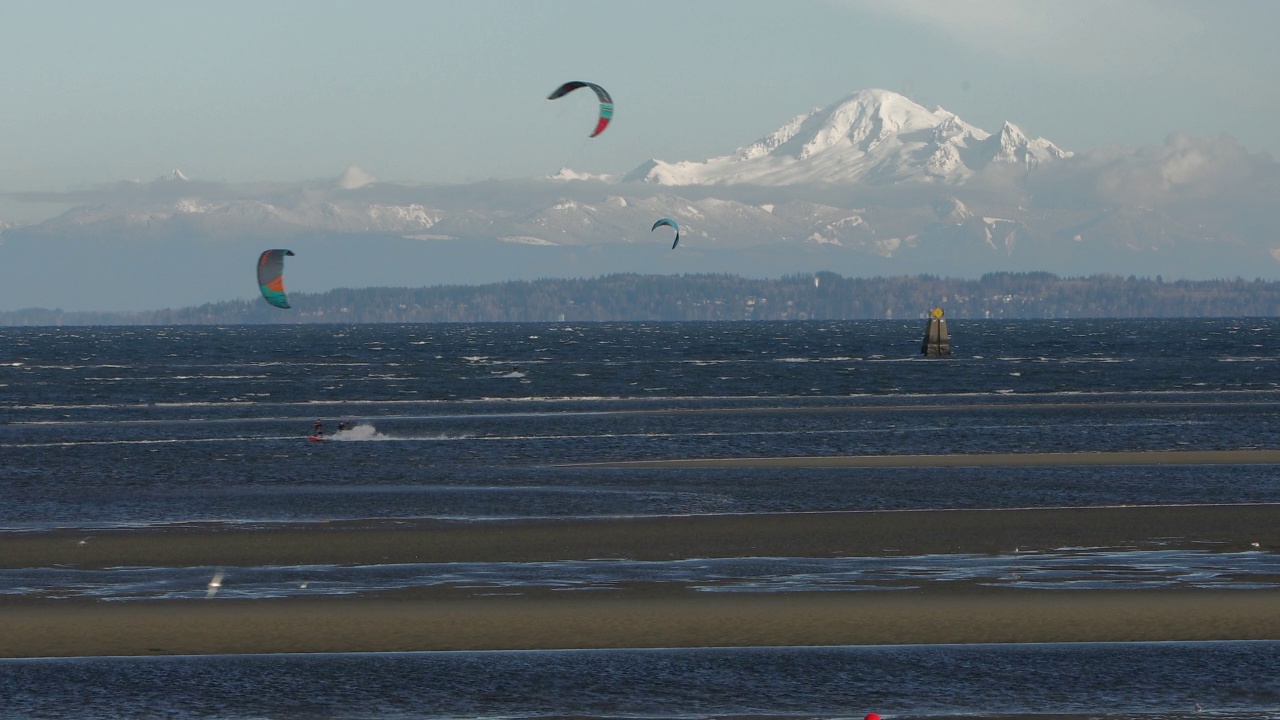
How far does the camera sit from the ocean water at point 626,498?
1332 cm

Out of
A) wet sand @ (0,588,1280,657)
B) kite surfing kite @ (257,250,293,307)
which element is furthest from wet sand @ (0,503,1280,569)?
kite surfing kite @ (257,250,293,307)

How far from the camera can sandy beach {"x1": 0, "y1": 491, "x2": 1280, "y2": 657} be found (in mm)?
15742

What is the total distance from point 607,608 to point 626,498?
1316 cm

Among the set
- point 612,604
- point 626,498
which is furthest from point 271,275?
point 612,604

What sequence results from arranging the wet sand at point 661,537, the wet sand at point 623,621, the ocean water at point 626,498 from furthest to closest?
the wet sand at point 661,537 → the wet sand at point 623,621 → the ocean water at point 626,498

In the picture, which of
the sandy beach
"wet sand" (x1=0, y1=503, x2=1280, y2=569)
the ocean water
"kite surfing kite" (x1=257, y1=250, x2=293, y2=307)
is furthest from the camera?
"kite surfing kite" (x1=257, y1=250, x2=293, y2=307)

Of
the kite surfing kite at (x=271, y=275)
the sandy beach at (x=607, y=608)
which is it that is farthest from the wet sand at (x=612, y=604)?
the kite surfing kite at (x=271, y=275)

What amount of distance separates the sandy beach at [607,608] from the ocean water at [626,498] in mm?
646

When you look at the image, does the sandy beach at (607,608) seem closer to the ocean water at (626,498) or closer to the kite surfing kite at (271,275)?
the ocean water at (626,498)

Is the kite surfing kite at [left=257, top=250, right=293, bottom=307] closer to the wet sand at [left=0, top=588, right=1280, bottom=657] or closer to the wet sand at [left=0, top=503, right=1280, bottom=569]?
the wet sand at [left=0, top=503, right=1280, bottom=569]

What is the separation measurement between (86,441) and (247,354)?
11508 centimetres

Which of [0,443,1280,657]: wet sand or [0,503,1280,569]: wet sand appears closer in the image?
[0,443,1280,657]: wet sand

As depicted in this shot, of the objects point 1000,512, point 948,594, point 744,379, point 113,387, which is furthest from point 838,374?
point 948,594

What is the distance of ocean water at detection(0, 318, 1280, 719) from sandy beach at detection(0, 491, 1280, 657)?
65cm
